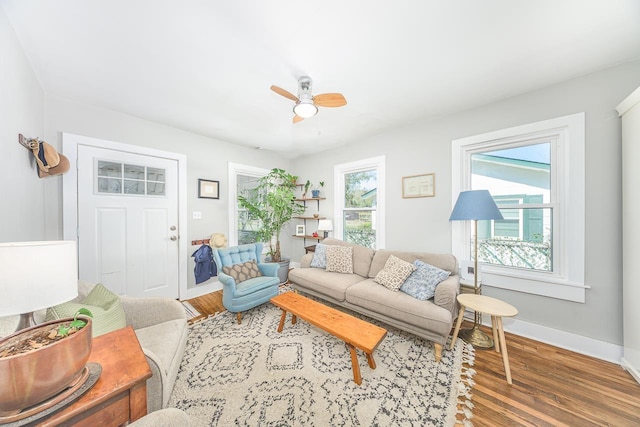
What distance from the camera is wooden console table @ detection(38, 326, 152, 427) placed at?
26.9 inches

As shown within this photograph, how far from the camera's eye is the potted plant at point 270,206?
3.69 m

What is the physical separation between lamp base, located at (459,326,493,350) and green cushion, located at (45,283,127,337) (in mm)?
2860

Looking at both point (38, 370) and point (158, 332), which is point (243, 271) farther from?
point (38, 370)

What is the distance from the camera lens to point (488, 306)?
1.86m

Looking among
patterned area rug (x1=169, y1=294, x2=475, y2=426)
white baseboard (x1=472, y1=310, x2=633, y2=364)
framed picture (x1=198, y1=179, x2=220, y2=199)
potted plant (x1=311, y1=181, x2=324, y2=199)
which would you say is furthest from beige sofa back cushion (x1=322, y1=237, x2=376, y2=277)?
framed picture (x1=198, y1=179, x2=220, y2=199)

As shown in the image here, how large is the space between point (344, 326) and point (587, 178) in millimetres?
2526

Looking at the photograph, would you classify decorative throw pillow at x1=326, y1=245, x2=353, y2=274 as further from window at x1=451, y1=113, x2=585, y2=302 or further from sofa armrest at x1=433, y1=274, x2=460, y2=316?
window at x1=451, y1=113, x2=585, y2=302

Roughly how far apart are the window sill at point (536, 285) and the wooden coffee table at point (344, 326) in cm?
157

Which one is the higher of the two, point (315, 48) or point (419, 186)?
point (315, 48)

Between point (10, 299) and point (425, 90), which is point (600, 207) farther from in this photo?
point (10, 299)

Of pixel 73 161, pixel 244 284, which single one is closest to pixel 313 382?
pixel 244 284

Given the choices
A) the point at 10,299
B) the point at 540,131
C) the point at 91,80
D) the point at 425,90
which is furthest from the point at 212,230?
the point at 540,131

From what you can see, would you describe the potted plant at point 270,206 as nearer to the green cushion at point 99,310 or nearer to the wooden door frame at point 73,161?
the wooden door frame at point 73,161

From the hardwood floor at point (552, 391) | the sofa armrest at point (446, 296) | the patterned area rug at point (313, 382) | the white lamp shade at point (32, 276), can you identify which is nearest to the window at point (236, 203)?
the patterned area rug at point (313, 382)
